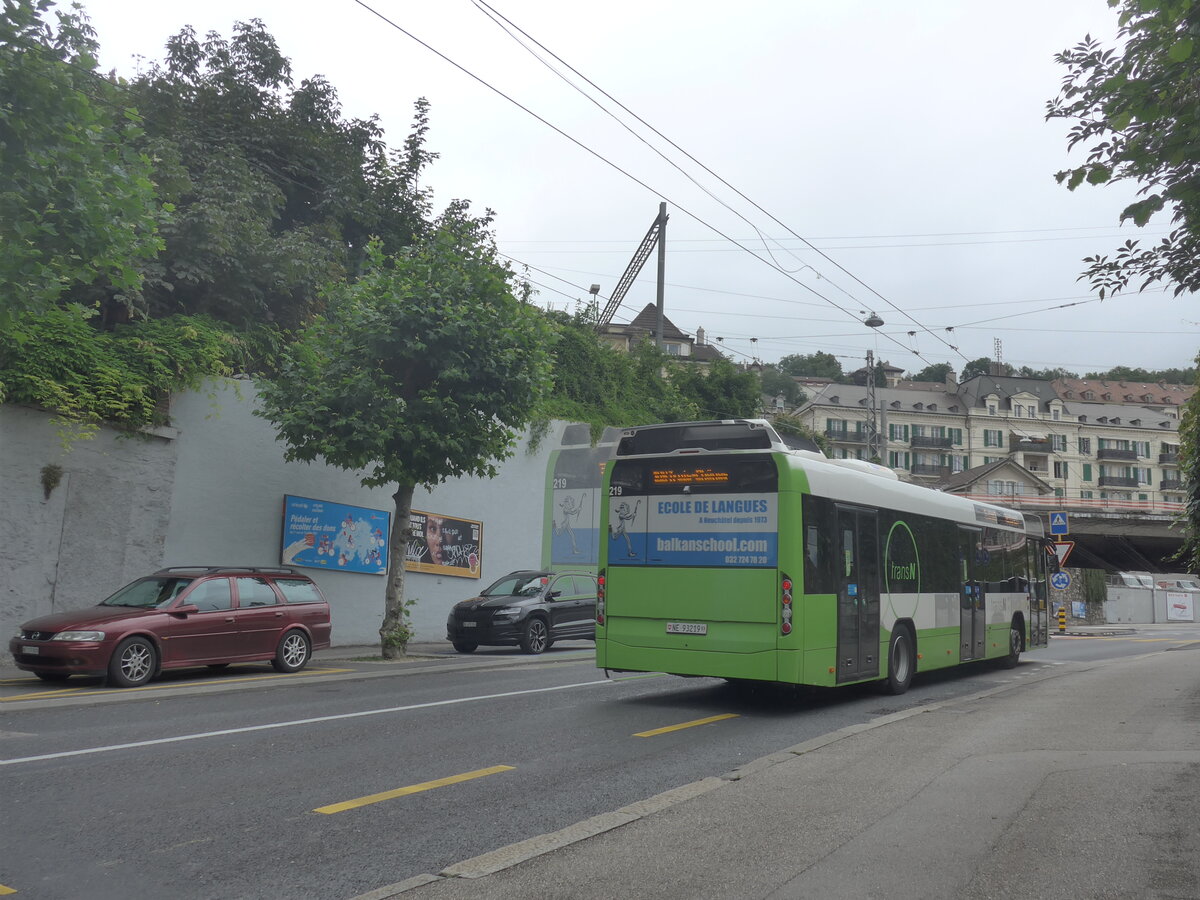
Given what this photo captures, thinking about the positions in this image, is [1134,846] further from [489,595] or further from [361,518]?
[361,518]

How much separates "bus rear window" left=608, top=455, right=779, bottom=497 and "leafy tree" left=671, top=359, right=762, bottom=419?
88.1 ft

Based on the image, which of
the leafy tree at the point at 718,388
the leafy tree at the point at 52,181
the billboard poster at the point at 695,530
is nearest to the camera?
the leafy tree at the point at 52,181

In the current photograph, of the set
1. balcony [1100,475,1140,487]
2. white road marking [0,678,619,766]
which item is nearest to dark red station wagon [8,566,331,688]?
white road marking [0,678,619,766]

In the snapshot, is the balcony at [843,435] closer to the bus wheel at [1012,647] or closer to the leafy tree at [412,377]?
the bus wheel at [1012,647]

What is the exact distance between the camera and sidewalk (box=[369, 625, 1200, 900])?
4922 millimetres

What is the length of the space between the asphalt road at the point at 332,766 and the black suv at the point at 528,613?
222 inches

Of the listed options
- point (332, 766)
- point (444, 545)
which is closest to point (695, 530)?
point (332, 766)

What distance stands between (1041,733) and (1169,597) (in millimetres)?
63175

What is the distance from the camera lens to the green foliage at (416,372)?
17250 millimetres

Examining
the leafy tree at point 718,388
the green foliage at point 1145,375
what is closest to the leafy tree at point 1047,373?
the green foliage at point 1145,375

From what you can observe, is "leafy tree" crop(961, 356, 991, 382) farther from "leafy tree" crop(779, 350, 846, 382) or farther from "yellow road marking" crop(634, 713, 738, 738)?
"yellow road marking" crop(634, 713, 738, 738)

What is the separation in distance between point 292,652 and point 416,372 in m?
5.38

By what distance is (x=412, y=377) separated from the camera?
18234 millimetres

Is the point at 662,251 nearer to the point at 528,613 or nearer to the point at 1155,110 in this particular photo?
the point at 528,613
